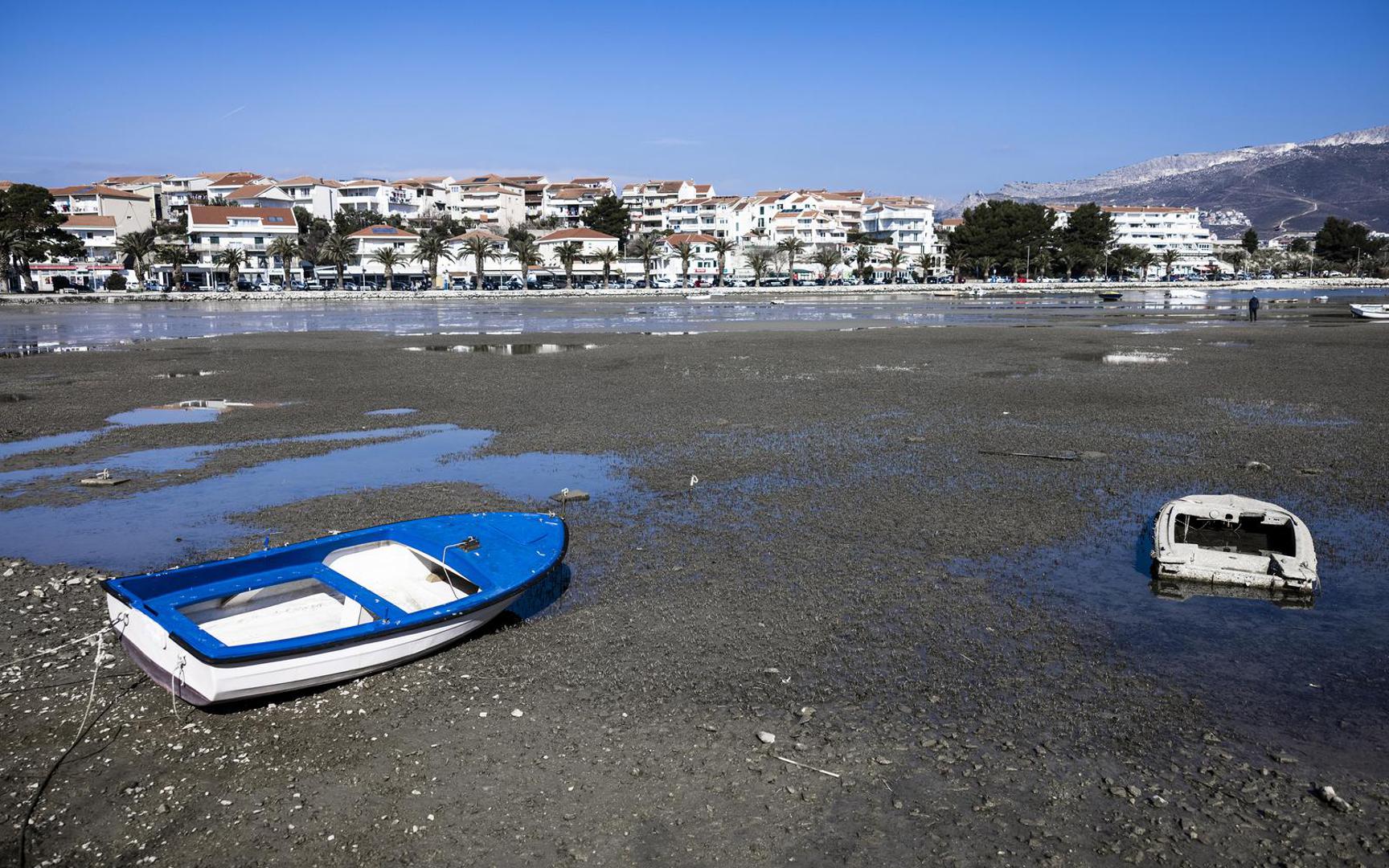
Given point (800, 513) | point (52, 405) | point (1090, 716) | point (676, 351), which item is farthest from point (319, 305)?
point (1090, 716)

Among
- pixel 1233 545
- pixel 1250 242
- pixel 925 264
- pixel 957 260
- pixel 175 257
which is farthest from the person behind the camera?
pixel 1250 242

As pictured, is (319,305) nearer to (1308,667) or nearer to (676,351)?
(676,351)

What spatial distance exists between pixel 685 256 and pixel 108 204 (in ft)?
273

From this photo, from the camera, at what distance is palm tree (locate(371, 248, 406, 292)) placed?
120m

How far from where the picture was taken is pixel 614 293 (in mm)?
118938

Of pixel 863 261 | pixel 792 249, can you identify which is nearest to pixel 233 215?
pixel 792 249

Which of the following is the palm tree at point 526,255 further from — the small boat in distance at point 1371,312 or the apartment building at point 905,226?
the small boat in distance at point 1371,312

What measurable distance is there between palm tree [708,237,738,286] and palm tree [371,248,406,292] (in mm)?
43693

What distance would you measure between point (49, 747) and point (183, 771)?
3.75 feet

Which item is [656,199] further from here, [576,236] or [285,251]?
[285,251]

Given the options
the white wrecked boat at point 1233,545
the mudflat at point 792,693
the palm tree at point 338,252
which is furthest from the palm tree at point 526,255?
the white wrecked boat at point 1233,545

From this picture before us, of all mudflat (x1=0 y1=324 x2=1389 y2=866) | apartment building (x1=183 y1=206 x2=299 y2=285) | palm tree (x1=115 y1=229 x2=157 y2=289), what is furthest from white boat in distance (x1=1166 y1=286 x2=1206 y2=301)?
palm tree (x1=115 y1=229 x2=157 y2=289)

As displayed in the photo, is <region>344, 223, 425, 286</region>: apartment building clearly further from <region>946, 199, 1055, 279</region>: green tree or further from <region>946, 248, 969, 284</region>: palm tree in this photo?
<region>946, 199, 1055, 279</region>: green tree

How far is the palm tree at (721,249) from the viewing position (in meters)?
135
